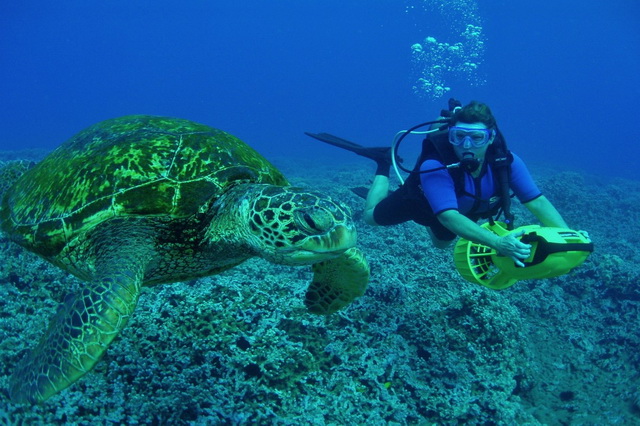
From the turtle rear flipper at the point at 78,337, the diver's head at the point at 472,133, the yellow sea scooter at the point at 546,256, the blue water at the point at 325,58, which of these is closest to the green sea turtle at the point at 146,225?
the turtle rear flipper at the point at 78,337

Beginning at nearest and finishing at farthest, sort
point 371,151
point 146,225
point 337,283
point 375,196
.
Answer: point 146,225 → point 337,283 → point 375,196 → point 371,151

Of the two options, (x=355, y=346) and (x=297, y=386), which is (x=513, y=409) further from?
(x=297, y=386)

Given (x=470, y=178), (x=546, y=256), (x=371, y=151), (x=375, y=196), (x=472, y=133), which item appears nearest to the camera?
(x=546, y=256)

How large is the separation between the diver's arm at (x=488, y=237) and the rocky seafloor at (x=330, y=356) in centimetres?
98

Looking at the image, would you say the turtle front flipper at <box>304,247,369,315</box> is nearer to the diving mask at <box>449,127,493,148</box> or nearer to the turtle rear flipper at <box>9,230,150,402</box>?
the turtle rear flipper at <box>9,230,150,402</box>

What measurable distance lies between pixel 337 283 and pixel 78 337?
1832 mm

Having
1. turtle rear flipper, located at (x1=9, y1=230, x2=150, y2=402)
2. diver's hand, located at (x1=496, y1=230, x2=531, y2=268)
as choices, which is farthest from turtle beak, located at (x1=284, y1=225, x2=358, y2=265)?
diver's hand, located at (x1=496, y1=230, x2=531, y2=268)

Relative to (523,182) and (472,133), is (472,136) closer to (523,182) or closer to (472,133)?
(472,133)

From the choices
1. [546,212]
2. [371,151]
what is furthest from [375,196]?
[546,212]

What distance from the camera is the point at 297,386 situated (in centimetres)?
290

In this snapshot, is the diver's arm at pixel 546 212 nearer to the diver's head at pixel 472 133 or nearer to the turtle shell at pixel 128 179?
the diver's head at pixel 472 133

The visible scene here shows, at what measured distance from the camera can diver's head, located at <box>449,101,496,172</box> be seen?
3.66 m

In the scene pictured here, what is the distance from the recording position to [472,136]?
145 inches

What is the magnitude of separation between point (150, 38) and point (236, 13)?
33783 millimetres
